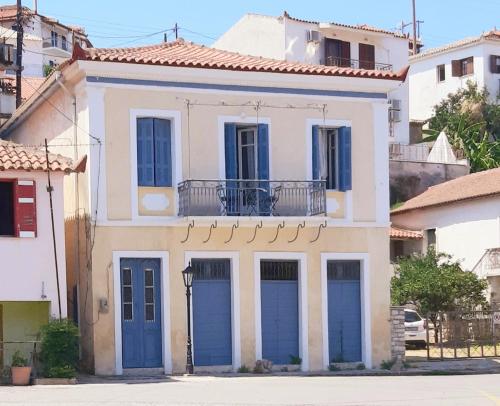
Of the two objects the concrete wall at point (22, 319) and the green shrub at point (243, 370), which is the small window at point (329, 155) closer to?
the green shrub at point (243, 370)

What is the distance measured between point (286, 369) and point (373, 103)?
7304 mm

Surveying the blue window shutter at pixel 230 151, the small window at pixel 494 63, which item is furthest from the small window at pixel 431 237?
the small window at pixel 494 63

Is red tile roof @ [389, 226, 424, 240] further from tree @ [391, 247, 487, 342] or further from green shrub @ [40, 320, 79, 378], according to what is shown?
green shrub @ [40, 320, 79, 378]

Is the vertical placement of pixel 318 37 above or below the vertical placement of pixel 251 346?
above

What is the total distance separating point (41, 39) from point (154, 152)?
184ft

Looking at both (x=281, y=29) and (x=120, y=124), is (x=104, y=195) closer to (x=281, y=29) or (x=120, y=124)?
(x=120, y=124)

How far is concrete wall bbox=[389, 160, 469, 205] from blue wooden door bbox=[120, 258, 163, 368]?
1031 inches

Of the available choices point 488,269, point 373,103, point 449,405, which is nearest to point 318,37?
point 488,269

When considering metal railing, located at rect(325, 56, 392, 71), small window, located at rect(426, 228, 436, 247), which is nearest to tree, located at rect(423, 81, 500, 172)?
metal railing, located at rect(325, 56, 392, 71)

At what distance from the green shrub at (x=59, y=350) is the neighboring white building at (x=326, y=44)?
33.8 m

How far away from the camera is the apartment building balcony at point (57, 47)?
86.7m

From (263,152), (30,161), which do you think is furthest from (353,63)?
(30,161)

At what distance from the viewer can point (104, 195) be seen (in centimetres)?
2938

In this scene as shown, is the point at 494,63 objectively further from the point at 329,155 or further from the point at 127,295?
the point at 127,295
